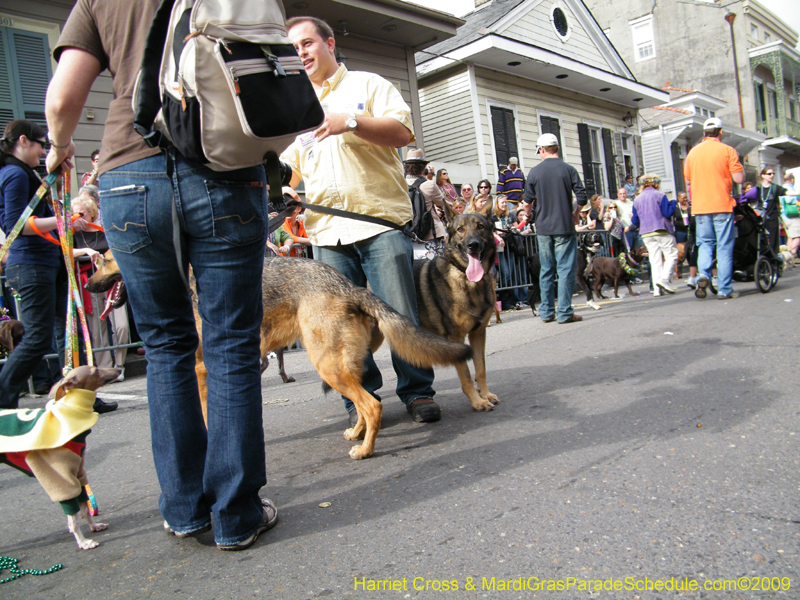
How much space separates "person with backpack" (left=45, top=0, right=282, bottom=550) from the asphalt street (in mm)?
255

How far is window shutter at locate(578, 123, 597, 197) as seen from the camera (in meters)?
20.1

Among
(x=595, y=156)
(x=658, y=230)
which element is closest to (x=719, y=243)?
(x=658, y=230)

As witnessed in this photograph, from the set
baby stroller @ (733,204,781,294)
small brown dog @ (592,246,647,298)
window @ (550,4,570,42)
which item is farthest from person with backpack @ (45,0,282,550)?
window @ (550,4,570,42)

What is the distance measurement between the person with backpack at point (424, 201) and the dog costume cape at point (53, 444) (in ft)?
16.8

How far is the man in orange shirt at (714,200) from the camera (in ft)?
25.3

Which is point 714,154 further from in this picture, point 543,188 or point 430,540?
point 430,540

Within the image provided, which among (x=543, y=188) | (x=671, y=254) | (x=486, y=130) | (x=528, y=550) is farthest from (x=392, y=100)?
(x=486, y=130)

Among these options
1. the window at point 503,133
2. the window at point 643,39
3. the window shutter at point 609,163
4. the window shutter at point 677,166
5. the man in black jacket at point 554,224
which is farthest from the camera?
the window at point 643,39

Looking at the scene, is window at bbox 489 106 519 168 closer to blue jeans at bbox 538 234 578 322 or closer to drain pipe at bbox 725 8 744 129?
blue jeans at bbox 538 234 578 322

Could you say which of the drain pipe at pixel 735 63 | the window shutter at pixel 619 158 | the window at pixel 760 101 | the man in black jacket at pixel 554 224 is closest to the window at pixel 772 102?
the window at pixel 760 101

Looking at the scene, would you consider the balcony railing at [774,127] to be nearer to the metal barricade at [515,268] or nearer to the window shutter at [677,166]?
the window shutter at [677,166]

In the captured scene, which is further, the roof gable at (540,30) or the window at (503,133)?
the window at (503,133)

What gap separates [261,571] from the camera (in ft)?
6.20

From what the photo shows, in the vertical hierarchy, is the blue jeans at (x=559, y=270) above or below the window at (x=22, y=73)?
below
